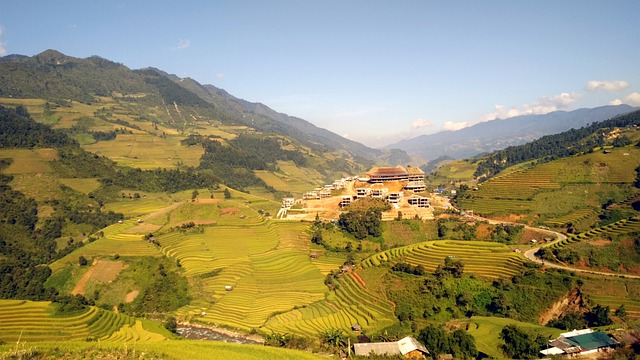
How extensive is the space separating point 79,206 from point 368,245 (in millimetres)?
46349

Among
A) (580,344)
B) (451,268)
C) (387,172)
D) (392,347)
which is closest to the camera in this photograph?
(580,344)

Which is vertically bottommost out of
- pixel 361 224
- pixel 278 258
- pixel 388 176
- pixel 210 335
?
pixel 210 335

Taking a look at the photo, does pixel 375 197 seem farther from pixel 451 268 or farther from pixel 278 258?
pixel 451 268

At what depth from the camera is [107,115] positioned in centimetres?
12525

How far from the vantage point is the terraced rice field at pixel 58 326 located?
2803 centimetres

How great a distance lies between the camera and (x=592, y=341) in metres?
23.1

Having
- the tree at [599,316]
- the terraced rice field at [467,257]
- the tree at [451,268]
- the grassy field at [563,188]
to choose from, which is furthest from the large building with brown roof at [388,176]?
the tree at [599,316]

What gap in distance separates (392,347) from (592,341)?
1137cm

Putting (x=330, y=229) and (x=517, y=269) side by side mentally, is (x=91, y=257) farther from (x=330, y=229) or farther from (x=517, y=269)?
(x=517, y=269)

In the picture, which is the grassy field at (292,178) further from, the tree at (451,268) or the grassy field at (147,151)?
the tree at (451,268)

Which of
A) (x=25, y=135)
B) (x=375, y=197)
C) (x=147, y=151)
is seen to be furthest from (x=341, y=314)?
(x=147, y=151)

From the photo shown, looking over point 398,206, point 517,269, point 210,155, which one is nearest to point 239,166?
point 210,155

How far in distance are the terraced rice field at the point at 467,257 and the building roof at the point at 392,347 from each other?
11.3 m

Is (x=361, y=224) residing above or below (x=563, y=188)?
below
